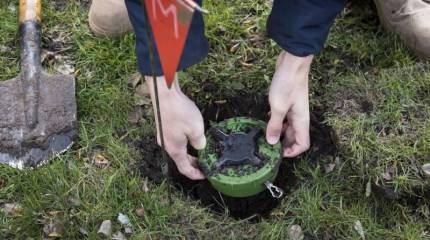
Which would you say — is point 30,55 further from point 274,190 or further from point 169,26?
point 169,26

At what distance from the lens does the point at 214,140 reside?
2.38 metres

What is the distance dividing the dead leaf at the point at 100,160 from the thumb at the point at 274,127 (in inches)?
26.6

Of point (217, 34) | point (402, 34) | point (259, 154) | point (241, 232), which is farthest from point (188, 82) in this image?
point (402, 34)

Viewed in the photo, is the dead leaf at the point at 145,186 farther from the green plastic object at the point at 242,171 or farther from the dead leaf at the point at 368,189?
the dead leaf at the point at 368,189

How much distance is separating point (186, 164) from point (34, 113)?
29.4 inches

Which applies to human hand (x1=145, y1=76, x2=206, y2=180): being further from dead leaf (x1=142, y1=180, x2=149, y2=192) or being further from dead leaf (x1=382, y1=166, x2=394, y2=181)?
dead leaf (x1=382, y1=166, x2=394, y2=181)

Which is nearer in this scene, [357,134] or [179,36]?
[179,36]

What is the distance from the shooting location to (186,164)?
2.27 meters

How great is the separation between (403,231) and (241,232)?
1.90ft

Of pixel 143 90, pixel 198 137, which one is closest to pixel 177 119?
pixel 198 137

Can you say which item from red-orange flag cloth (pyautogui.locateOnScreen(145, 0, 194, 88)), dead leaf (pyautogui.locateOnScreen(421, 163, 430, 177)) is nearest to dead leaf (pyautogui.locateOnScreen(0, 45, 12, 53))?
red-orange flag cloth (pyautogui.locateOnScreen(145, 0, 194, 88))

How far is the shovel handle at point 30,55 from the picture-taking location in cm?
263

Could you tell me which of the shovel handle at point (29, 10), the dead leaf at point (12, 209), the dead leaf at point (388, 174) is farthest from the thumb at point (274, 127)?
the shovel handle at point (29, 10)

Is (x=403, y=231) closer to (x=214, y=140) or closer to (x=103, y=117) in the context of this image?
(x=214, y=140)
